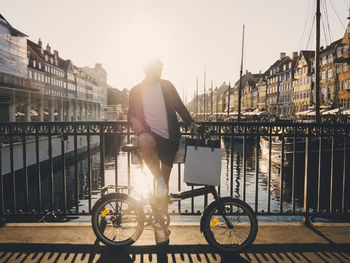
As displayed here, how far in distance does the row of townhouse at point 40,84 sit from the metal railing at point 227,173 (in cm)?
427

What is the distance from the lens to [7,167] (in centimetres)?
2272

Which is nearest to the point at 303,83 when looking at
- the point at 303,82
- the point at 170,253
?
the point at 303,82

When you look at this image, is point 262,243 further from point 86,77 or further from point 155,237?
point 86,77

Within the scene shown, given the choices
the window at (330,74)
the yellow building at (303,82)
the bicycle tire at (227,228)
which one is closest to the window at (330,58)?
the window at (330,74)

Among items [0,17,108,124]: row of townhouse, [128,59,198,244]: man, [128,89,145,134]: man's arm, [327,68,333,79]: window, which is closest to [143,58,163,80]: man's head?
[128,59,198,244]: man

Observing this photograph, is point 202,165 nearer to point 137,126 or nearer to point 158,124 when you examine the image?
point 158,124

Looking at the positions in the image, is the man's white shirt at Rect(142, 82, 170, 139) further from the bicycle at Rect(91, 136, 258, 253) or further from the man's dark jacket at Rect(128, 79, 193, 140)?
the bicycle at Rect(91, 136, 258, 253)

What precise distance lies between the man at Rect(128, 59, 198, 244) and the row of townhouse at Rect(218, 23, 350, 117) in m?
34.8

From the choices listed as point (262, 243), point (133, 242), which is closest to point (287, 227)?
point (262, 243)

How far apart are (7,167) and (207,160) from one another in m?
22.8

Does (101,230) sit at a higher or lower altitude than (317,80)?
lower

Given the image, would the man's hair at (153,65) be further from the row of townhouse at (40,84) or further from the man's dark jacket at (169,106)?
the row of townhouse at (40,84)

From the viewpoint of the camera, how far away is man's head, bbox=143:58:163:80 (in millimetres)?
3492

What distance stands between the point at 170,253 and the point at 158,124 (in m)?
1.41
